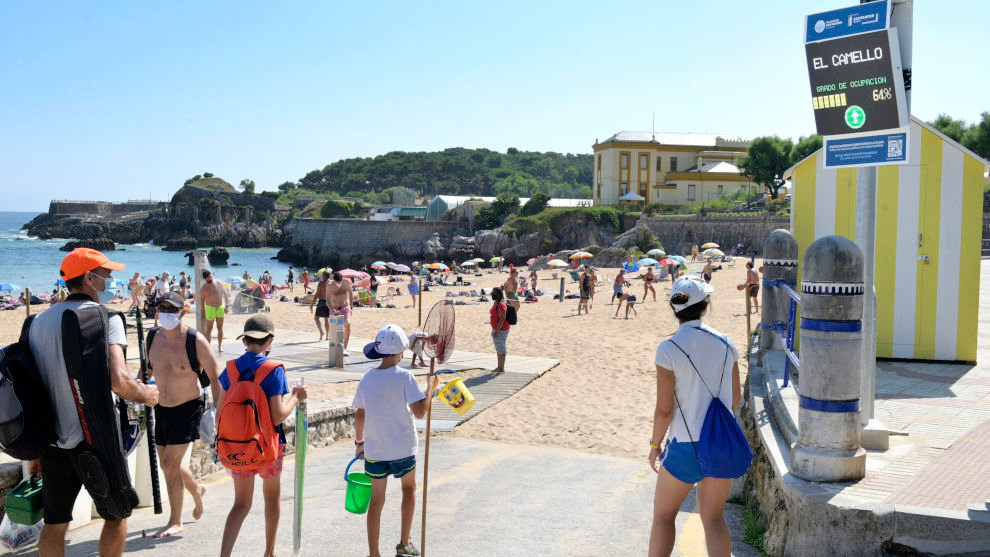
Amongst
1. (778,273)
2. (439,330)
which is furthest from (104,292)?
(778,273)

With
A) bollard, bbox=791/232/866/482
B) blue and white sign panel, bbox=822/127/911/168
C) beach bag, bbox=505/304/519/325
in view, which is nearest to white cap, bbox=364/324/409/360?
bollard, bbox=791/232/866/482

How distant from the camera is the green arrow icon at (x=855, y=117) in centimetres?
468

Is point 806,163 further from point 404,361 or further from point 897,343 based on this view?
point 404,361

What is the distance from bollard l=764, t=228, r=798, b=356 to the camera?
666 cm

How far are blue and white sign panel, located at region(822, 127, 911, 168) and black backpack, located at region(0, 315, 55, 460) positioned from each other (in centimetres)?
449

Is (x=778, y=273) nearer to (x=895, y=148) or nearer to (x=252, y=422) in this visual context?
(x=895, y=148)

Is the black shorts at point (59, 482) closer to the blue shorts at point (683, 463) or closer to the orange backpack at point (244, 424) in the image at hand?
the orange backpack at point (244, 424)

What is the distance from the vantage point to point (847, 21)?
15.3ft

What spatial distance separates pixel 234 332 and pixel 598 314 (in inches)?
379

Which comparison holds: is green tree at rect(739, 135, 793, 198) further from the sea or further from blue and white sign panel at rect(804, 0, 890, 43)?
blue and white sign panel at rect(804, 0, 890, 43)

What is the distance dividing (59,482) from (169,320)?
145 cm

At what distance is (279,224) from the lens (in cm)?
9688

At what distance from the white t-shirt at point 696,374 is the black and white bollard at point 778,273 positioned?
365 cm

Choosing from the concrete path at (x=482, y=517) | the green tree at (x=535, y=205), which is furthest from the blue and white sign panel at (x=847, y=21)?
the green tree at (x=535, y=205)
